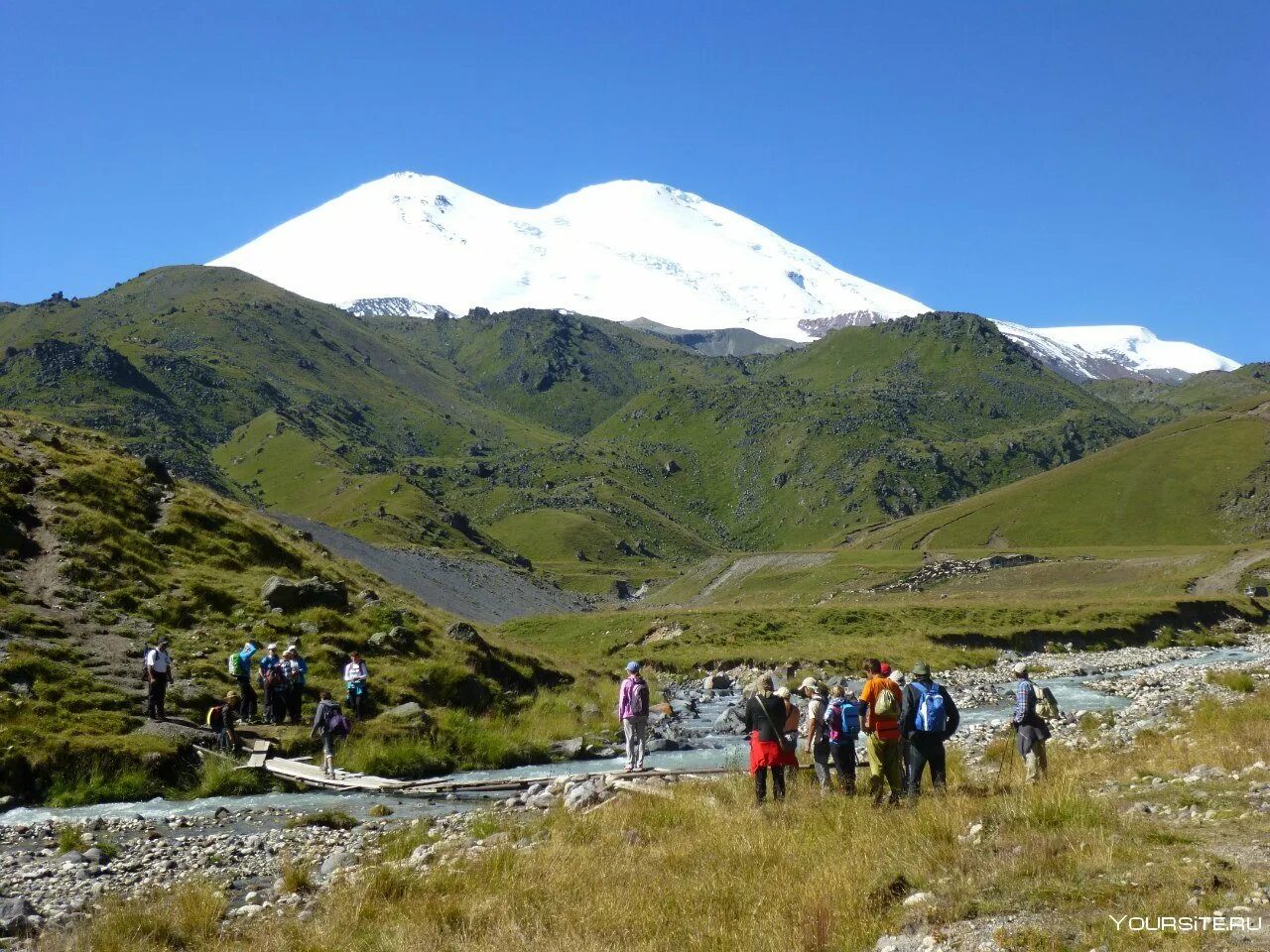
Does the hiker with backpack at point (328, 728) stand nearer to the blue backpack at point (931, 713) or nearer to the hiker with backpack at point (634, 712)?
the hiker with backpack at point (634, 712)

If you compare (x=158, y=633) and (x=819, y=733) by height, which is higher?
(x=158, y=633)

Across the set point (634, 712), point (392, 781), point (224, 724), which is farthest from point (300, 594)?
point (634, 712)

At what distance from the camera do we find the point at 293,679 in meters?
28.6

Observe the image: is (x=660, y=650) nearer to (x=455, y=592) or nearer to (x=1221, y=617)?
(x=455, y=592)

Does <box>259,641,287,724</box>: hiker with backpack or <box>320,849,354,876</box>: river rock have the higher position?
<box>259,641,287,724</box>: hiker with backpack

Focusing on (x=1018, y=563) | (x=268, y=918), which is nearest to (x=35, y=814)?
(x=268, y=918)

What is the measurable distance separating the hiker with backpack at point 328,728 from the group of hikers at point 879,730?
12170 mm

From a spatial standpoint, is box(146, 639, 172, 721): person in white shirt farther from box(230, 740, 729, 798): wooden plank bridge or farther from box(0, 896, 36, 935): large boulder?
box(0, 896, 36, 935): large boulder

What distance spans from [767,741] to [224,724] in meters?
15.5

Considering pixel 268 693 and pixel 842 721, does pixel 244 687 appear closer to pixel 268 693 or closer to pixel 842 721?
pixel 268 693

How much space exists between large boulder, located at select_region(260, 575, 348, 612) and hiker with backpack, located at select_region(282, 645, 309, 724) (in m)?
6.96

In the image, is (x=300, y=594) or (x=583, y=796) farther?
(x=300, y=594)

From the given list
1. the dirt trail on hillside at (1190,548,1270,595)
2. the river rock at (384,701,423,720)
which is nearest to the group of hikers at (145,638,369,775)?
the river rock at (384,701,423,720)

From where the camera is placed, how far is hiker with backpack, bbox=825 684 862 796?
56.8 ft
